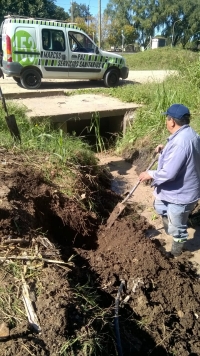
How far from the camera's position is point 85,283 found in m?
3.07

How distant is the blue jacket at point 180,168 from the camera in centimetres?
359

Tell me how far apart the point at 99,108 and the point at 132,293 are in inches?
242

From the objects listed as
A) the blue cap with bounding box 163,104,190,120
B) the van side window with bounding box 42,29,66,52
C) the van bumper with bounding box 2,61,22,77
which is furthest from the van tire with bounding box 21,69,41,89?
the blue cap with bounding box 163,104,190,120

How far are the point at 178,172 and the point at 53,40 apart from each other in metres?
10.5

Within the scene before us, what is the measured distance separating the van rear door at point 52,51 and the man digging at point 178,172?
9791 millimetres

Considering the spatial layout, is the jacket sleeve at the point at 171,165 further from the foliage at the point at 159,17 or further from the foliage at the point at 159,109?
the foliage at the point at 159,17

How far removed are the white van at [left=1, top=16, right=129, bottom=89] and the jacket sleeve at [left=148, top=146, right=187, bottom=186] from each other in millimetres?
9793

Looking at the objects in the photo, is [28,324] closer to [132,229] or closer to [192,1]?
[132,229]

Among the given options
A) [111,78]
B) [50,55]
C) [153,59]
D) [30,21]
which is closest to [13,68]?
[50,55]

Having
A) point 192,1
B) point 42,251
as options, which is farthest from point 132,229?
point 192,1

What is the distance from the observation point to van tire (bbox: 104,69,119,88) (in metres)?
13.7

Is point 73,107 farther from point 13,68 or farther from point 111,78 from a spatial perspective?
point 111,78

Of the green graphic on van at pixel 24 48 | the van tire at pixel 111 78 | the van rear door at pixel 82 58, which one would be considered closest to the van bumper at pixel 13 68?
the green graphic on van at pixel 24 48

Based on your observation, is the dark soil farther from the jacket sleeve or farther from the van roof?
the van roof
